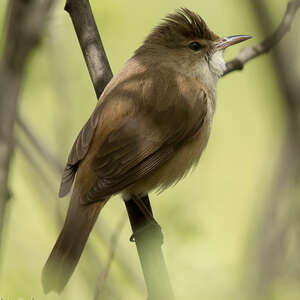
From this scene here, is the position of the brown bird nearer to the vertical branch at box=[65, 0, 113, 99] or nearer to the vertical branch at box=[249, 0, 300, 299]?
the vertical branch at box=[65, 0, 113, 99]

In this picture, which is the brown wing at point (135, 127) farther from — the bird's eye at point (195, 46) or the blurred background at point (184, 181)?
the bird's eye at point (195, 46)

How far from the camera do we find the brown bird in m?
3.80

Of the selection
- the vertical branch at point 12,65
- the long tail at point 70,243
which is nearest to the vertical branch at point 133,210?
the long tail at point 70,243

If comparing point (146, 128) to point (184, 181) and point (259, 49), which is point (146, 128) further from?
point (184, 181)

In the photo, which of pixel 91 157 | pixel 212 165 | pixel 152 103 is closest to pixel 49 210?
pixel 91 157

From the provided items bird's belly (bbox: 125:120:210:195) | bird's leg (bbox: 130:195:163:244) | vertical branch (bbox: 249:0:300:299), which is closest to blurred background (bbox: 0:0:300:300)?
vertical branch (bbox: 249:0:300:299)

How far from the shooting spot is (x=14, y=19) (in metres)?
1.59

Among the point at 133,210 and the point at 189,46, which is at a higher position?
the point at 189,46

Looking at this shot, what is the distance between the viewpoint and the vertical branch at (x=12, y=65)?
1.57 metres

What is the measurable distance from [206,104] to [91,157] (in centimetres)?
111

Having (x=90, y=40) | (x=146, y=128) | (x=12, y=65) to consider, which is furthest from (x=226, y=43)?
(x=12, y=65)

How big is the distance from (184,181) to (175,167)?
2203mm

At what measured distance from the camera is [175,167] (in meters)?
4.35

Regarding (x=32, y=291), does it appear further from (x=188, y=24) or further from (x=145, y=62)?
(x=188, y=24)
